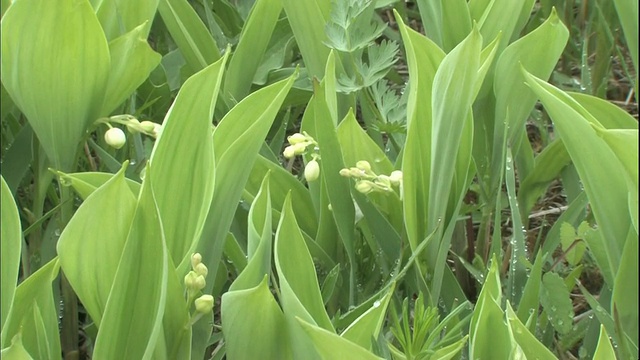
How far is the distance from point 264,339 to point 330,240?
27 centimetres

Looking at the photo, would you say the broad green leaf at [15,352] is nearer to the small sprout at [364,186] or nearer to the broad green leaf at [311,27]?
the small sprout at [364,186]

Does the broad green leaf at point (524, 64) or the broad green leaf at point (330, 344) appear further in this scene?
the broad green leaf at point (524, 64)

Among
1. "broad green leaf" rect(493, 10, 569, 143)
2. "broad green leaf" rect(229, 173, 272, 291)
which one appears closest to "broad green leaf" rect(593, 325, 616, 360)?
"broad green leaf" rect(229, 173, 272, 291)

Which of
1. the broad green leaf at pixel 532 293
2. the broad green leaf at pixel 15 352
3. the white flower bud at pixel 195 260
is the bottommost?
the broad green leaf at pixel 532 293

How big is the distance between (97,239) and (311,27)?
1.53ft

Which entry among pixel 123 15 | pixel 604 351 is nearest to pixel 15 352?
pixel 604 351

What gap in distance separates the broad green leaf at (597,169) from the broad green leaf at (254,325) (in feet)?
0.89

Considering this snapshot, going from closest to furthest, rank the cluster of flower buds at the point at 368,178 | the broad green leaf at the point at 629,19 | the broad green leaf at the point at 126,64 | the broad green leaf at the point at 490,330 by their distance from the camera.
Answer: the broad green leaf at the point at 629,19 → the broad green leaf at the point at 490,330 → the cluster of flower buds at the point at 368,178 → the broad green leaf at the point at 126,64

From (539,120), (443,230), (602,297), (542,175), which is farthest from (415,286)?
(539,120)

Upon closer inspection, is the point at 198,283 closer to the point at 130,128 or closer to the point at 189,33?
the point at 130,128

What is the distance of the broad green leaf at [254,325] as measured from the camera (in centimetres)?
75

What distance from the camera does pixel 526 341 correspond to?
2.59 feet

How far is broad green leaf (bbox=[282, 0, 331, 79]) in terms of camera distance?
1.12 metres

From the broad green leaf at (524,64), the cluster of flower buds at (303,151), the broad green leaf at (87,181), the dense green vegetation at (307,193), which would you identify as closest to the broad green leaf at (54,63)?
the dense green vegetation at (307,193)
